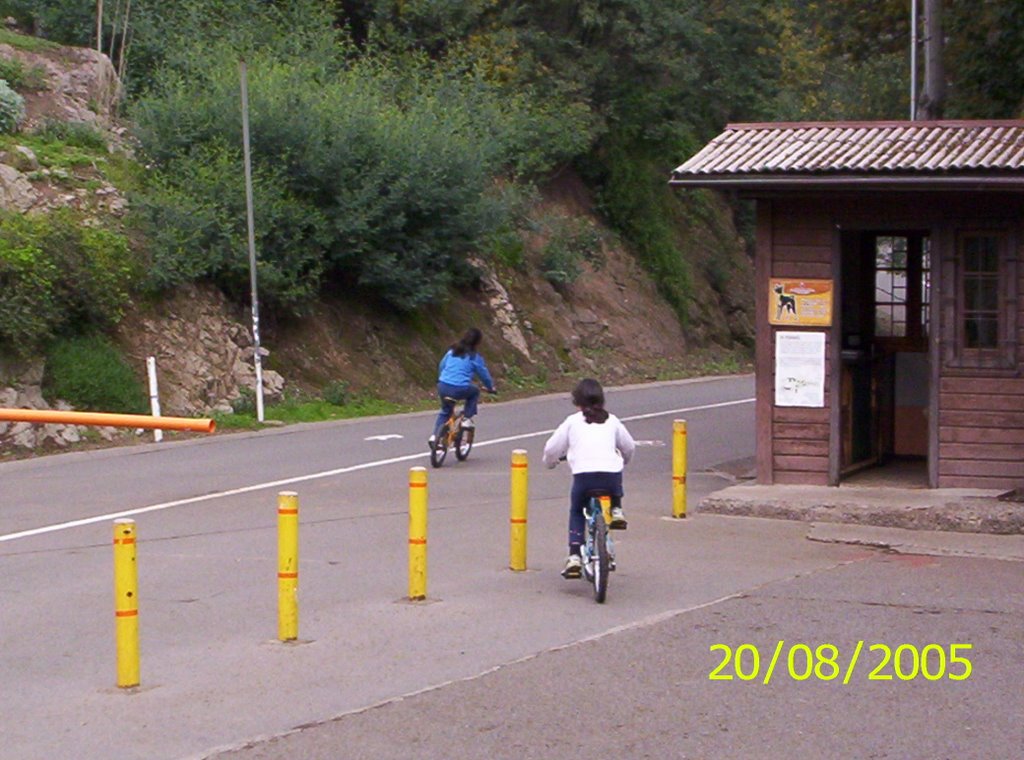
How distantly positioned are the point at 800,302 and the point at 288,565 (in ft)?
A: 25.1

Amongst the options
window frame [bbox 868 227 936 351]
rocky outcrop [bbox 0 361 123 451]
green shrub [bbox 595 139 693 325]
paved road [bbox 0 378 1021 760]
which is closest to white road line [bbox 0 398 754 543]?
paved road [bbox 0 378 1021 760]

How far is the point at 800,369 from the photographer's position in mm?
14836

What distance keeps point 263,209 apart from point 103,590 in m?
16.0

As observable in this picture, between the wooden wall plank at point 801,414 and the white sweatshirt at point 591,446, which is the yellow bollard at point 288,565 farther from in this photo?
the wooden wall plank at point 801,414

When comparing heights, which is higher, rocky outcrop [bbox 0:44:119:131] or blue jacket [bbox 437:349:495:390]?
rocky outcrop [bbox 0:44:119:131]

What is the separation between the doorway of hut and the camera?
1594 cm

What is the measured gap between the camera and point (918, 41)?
2345 cm

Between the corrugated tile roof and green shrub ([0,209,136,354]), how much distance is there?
10859 millimetres

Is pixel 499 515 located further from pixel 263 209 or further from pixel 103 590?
pixel 263 209

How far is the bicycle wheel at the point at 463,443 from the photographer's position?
18438 millimetres

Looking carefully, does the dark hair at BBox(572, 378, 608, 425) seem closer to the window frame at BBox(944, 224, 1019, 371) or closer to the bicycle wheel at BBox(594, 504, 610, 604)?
the bicycle wheel at BBox(594, 504, 610, 604)
